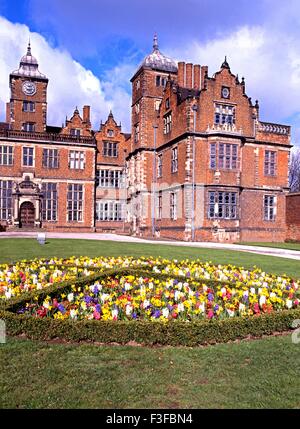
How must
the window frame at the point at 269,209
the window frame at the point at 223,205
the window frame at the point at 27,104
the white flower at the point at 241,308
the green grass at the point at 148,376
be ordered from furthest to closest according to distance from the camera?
the window frame at the point at 27,104 < the window frame at the point at 269,209 < the window frame at the point at 223,205 < the white flower at the point at 241,308 < the green grass at the point at 148,376

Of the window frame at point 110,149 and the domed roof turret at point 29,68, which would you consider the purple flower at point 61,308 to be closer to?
the window frame at point 110,149

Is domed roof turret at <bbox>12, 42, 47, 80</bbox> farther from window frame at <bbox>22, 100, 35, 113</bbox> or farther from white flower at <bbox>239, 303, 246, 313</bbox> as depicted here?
white flower at <bbox>239, 303, 246, 313</bbox>

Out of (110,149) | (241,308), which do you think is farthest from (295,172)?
(241,308)

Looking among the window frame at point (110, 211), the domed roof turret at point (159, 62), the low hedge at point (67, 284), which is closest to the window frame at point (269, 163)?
the domed roof turret at point (159, 62)

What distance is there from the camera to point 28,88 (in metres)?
45.6

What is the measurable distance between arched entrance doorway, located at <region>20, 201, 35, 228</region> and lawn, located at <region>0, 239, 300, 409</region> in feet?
120

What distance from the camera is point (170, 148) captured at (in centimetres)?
3553

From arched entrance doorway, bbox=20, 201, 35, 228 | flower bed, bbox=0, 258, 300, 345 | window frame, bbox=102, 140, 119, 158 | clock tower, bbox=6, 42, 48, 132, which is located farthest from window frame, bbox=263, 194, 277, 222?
clock tower, bbox=6, 42, 48, 132

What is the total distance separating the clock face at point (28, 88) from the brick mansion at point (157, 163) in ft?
0.50

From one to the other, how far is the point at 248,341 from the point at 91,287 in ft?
11.9

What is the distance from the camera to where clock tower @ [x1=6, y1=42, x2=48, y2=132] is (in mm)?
45062

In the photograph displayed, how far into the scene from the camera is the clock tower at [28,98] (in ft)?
148

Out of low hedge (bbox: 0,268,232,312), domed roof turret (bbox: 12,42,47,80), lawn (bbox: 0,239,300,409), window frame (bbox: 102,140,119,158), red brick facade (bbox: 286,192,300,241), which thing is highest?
domed roof turret (bbox: 12,42,47,80)
